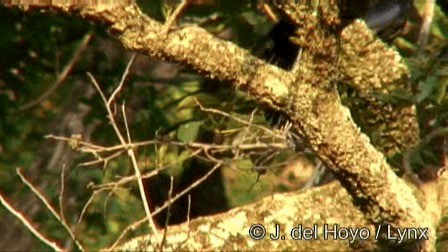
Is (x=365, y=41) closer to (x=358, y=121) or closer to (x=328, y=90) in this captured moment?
(x=358, y=121)

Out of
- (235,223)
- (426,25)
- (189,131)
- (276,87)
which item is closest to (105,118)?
(189,131)

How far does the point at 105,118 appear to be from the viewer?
4.30 meters

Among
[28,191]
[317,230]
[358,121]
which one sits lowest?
[28,191]

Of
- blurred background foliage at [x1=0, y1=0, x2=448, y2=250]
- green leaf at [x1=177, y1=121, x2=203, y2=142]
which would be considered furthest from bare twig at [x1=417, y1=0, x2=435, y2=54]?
green leaf at [x1=177, y1=121, x2=203, y2=142]

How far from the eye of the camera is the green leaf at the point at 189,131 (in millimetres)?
3705

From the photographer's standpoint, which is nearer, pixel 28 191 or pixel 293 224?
pixel 293 224

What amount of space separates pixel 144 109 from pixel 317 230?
1268mm

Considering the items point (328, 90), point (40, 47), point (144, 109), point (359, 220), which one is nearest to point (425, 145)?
point (359, 220)

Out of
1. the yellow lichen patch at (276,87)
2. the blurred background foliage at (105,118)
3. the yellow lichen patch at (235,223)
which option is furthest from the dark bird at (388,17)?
the yellow lichen patch at (276,87)

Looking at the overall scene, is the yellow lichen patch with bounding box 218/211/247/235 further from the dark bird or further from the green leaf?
the dark bird

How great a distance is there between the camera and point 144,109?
14.2 feet
